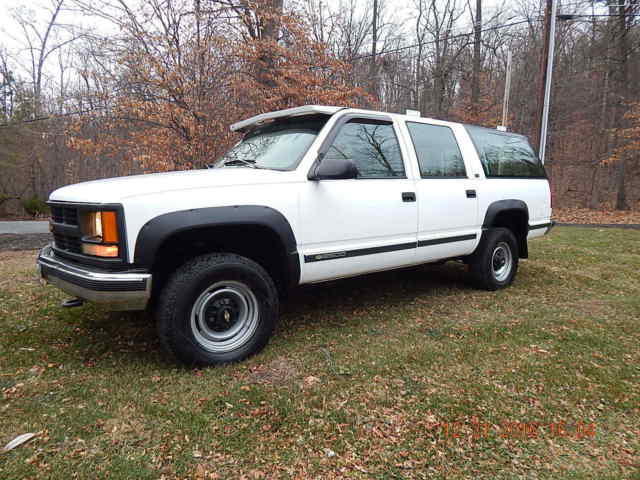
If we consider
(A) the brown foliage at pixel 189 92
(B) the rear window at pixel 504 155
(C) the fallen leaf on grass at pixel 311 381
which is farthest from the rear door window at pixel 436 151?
(A) the brown foliage at pixel 189 92

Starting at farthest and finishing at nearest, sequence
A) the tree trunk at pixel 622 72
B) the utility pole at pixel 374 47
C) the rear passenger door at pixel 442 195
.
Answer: the utility pole at pixel 374 47 → the tree trunk at pixel 622 72 → the rear passenger door at pixel 442 195

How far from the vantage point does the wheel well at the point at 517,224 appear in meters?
4.99

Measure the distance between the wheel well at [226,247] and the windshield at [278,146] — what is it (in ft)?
2.10

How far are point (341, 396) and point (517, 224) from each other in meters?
3.87

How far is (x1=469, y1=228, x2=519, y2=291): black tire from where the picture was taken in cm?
472

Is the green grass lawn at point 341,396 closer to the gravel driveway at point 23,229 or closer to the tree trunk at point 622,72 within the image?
the gravel driveway at point 23,229

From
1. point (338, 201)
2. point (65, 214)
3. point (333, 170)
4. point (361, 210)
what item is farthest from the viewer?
point (361, 210)

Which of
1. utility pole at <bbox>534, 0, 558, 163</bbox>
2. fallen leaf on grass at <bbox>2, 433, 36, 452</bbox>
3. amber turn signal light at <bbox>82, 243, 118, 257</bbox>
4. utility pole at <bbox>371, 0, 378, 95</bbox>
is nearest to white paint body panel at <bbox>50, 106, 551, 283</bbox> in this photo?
amber turn signal light at <bbox>82, 243, 118, 257</bbox>

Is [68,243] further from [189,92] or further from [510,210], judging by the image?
[189,92]

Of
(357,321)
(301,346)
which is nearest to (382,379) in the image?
(301,346)

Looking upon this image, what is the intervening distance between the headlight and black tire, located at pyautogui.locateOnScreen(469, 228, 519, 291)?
390 cm

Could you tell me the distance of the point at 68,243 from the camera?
285cm

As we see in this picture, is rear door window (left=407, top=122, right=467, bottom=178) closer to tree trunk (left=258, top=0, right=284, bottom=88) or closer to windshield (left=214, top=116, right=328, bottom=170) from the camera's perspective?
windshield (left=214, top=116, right=328, bottom=170)

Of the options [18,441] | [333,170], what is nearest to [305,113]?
[333,170]
